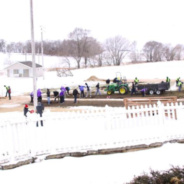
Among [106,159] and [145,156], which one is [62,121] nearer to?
[106,159]

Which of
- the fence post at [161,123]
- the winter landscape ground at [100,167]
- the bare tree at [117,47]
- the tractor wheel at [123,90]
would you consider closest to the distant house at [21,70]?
the tractor wheel at [123,90]

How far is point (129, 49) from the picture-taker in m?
115

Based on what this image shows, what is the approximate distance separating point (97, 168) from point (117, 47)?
334 feet

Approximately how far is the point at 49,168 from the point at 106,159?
5.36ft

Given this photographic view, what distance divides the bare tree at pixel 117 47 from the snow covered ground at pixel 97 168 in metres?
92.4

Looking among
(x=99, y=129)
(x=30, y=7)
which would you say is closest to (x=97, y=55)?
(x=30, y=7)

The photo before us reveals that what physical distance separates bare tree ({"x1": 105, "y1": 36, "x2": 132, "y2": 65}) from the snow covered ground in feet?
303

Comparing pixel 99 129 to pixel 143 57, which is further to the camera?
pixel 143 57

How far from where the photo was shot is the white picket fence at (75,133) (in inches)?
291

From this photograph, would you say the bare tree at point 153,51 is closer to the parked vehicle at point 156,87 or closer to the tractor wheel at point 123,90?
the tractor wheel at point 123,90

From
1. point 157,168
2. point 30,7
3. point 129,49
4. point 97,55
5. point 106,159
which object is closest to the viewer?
point 157,168

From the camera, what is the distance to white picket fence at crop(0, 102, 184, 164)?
740 centimetres

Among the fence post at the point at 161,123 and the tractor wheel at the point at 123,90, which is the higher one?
the tractor wheel at the point at 123,90

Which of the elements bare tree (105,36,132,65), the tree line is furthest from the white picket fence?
bare tree (105,36,132,65)
